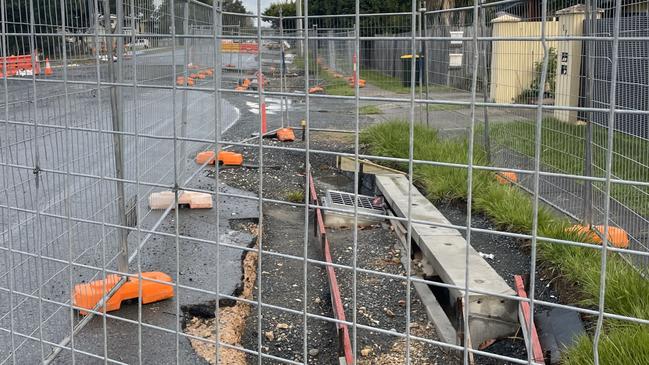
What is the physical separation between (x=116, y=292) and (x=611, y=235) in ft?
13.1

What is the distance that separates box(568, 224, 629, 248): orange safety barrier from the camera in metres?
5.62

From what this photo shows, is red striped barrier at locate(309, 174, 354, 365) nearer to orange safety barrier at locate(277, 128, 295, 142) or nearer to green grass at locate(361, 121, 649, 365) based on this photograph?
green grass at locate(361, 121, 649, 365)

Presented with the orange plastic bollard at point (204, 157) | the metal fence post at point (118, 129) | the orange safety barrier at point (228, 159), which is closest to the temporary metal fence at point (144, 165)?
the metal fence post at point (118, 129)

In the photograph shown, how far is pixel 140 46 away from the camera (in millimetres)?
5656

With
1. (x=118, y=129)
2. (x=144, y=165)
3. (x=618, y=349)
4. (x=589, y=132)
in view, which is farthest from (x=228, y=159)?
(x=618, y=349)

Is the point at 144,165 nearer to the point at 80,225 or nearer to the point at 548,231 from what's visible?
the point at 80,225

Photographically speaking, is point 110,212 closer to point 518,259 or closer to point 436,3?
point 518,259

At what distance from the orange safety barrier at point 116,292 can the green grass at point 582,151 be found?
141 inches

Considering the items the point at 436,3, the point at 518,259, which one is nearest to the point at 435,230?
the point at 518,259

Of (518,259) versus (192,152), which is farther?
(192,152)

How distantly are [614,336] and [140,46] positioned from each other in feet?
13.7

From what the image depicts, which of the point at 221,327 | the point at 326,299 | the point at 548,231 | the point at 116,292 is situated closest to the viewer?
the point at 221,327

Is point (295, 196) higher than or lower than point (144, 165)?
lower

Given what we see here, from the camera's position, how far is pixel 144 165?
655 cm
